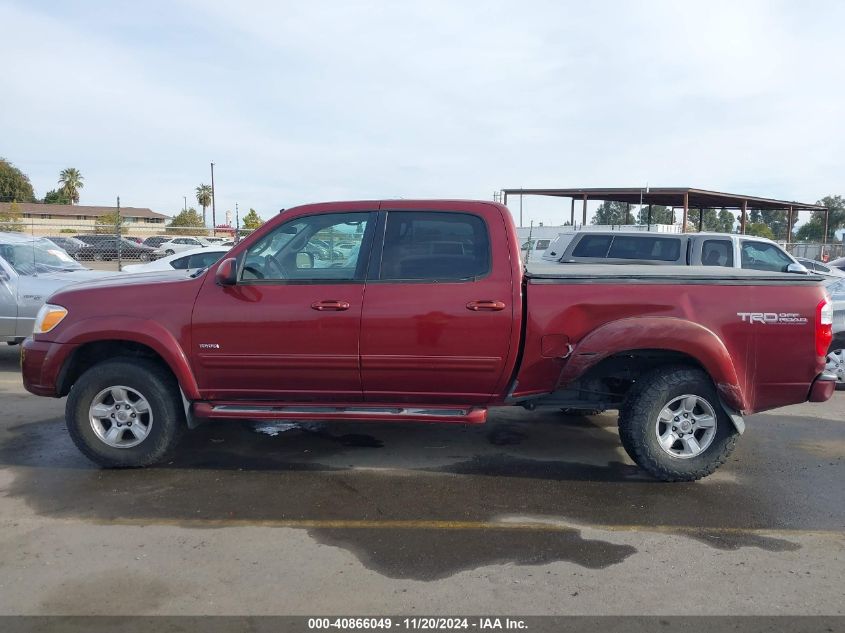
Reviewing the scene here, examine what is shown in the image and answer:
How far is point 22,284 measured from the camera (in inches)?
338

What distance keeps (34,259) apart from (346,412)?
21.6 feet

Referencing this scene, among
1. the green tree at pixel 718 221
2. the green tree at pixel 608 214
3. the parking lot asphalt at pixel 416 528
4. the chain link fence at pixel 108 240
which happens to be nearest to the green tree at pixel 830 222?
the green tree at pixel 718 221

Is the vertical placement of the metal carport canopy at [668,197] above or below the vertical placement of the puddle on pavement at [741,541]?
above

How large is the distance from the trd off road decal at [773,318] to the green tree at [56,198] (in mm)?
101761

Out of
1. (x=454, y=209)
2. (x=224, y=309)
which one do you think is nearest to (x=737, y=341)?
(x=454, y=209)

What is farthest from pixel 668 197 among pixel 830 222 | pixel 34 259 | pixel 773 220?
pixel 773 220

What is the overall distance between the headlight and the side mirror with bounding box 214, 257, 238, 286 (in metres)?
1.21

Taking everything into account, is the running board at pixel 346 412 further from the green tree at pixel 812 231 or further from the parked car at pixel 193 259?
the green tree at pixel 812 231

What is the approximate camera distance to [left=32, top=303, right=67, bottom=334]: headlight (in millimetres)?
5020

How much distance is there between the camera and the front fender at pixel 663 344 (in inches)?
181

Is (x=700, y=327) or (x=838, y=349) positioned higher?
(x=700, y=327)

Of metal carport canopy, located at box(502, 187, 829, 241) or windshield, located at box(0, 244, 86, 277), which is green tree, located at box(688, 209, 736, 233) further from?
windshield, located at box(0, 244, 86, 277)

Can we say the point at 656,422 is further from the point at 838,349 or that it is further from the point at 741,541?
the point at 838,349
